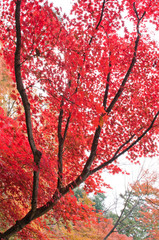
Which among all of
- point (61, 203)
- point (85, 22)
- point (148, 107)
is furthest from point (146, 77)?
point (61, 203)

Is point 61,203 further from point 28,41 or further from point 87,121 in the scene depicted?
point 28,41

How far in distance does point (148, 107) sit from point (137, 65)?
48.1 inches

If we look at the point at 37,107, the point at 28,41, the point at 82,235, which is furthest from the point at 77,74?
the point at 82,235

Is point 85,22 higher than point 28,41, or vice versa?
point 85,22

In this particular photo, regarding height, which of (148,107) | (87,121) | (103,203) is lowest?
(87,121)

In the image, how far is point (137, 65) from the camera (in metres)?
5.54

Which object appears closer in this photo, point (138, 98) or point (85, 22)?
point (85, 22)

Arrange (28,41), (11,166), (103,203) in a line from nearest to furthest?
1. (28,41)
2. (11,166)
3. (103,203)

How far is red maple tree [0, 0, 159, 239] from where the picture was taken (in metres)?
3.69

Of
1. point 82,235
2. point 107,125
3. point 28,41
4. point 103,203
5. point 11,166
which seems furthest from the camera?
point 103,203

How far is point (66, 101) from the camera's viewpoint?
396 centimetres

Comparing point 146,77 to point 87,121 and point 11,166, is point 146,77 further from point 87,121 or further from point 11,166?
point 11,166

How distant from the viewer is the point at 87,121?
557 centimetres

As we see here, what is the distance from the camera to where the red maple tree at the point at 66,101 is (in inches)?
145
